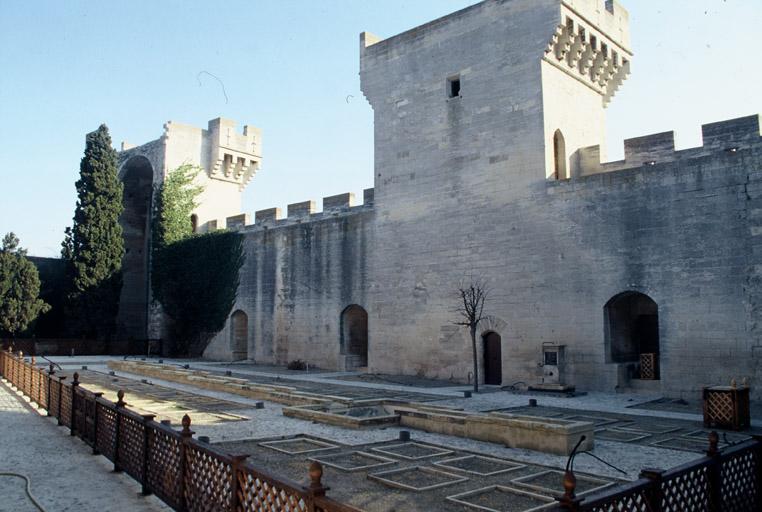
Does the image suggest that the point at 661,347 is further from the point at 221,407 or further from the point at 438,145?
the point at 221,407

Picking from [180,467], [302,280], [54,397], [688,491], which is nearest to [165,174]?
[302,280]

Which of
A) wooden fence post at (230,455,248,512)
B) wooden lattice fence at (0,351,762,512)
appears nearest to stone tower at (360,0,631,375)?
wooden lattice fence at (0,351,762,512)

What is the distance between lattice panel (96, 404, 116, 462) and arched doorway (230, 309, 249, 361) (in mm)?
18732

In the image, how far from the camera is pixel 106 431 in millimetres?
7562

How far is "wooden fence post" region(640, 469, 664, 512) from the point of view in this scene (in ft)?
13.2

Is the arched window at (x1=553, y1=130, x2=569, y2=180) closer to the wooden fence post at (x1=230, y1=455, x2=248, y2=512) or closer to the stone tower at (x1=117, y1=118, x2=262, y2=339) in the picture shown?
the wooden fence post at (x1=230, y1=455, x2=248, y2=512)

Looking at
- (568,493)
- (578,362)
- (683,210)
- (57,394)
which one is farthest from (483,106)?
(568,493)

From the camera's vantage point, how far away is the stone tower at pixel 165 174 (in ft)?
97.7

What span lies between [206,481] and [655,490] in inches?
131

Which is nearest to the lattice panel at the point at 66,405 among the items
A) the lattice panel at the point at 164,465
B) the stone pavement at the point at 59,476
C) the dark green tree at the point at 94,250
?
the stone pavement at the point at 59,476

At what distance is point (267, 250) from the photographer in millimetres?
25484

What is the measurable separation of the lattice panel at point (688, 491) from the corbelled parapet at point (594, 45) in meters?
14.4

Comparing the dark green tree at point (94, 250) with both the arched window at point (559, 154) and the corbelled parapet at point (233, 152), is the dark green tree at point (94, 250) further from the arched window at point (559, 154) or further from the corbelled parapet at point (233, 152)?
the arched window at point (559, 154)

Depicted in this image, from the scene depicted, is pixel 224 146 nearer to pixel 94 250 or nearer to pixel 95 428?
pixel 94 250
